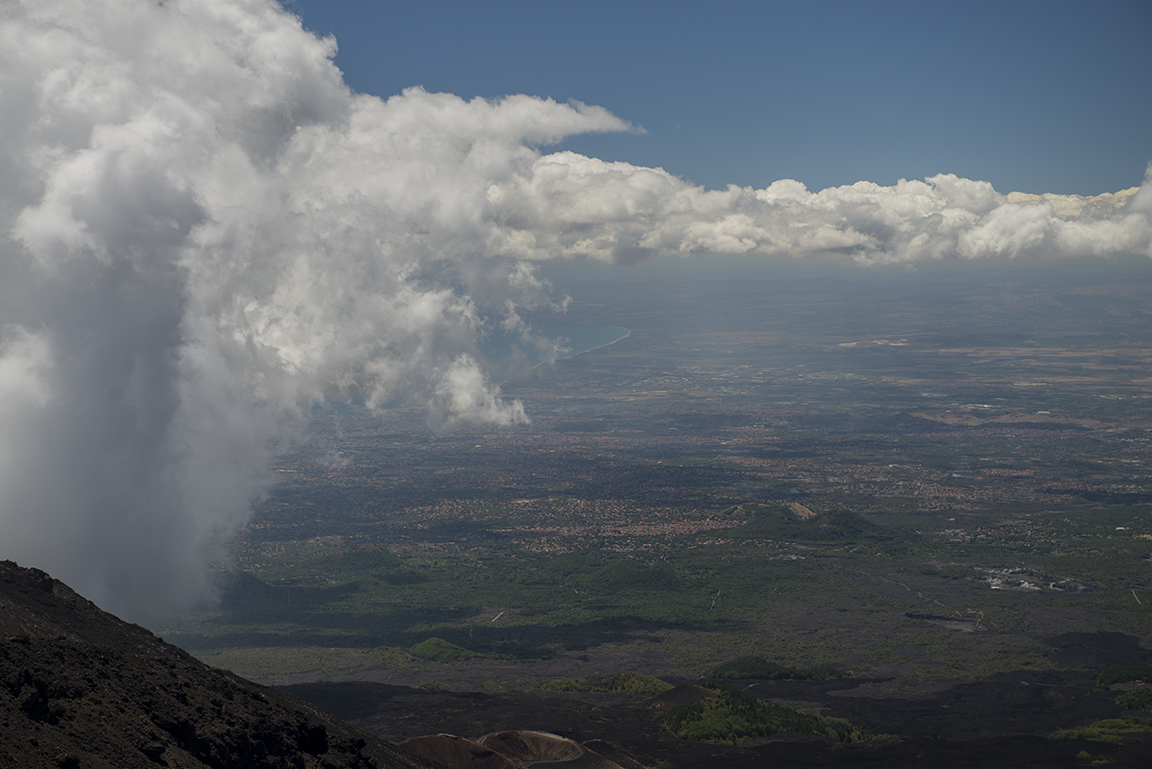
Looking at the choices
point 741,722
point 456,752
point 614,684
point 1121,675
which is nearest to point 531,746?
point 456,752

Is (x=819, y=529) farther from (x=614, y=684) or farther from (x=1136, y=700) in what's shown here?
(x=614, y=684)

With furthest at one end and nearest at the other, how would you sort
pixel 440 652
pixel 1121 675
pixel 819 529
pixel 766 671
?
pixel 819 529
pixel 440 652
pixel 766 671
pixel 1121 675

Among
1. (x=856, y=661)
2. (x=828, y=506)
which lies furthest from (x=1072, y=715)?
(x=828, y=506)

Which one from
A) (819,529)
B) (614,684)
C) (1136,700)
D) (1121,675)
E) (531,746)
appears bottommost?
(1136,700)

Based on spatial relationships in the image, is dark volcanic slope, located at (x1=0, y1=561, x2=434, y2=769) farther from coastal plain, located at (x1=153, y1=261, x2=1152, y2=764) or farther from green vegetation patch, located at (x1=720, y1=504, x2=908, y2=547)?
green vegetation patch, located at (x1=720, y1=504, x2=908, y2=547)

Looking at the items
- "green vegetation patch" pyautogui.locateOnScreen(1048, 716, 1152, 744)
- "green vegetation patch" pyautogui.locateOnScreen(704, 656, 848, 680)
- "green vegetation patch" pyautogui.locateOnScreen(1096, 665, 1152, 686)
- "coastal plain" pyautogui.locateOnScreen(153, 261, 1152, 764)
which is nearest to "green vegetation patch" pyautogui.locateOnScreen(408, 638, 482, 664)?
"coastal plain" pyautogui.locateOnScreen(153, 261, 1152, 764)

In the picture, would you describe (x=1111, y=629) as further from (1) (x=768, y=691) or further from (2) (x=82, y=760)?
(2) (x=82, y=760)
